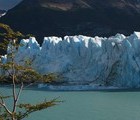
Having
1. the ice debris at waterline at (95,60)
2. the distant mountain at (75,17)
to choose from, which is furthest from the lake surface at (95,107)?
the distant mountain at (75,17)

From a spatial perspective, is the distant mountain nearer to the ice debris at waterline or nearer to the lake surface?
the ice debris at waterline

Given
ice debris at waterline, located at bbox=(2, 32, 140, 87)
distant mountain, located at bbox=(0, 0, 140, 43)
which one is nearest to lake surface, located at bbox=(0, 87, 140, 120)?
ice debris at waterline, located at bbox=(2, 32, 140, 87)

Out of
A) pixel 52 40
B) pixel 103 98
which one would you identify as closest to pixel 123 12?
pixel 52 40

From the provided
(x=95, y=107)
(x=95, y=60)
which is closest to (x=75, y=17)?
(x=95, y=60)

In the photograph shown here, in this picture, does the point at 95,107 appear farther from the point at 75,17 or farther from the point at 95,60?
the point at 75,17

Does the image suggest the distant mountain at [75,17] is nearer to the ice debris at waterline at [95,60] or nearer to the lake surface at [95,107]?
the ice debris at waterline at [95,60]

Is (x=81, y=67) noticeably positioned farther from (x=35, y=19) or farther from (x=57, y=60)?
(x=35, y=19)
